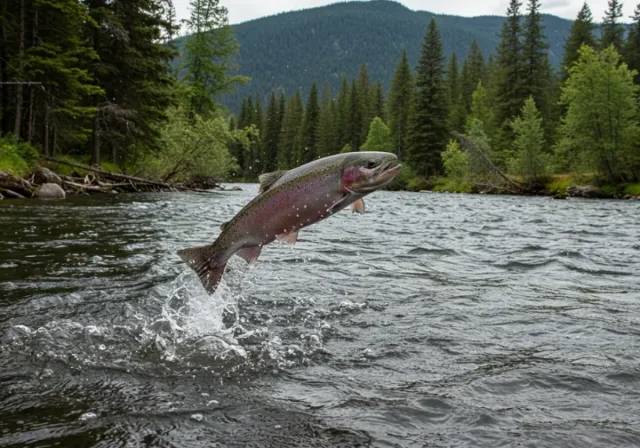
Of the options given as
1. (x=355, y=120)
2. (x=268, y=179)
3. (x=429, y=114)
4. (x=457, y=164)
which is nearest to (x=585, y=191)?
(x=457, y=164)

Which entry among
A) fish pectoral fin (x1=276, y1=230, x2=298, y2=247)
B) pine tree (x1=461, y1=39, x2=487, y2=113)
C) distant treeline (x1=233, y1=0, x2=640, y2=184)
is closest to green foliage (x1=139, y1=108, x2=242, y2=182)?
distant treeline (x1=233, y1=0, x2=640, y2=184)

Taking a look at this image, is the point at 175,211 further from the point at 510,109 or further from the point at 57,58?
the point at 510,109

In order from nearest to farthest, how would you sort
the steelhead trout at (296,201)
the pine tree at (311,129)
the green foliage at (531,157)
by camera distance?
the steelhead trout at (296,201)
the green foliage at (531,157)
the pine tree at (311,129)

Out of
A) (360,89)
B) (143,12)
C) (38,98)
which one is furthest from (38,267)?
(360,89)

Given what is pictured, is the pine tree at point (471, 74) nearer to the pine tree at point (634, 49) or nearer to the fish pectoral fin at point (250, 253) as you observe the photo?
the pine tree at point (634, 49)

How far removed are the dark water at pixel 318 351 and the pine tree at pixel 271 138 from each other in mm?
101202

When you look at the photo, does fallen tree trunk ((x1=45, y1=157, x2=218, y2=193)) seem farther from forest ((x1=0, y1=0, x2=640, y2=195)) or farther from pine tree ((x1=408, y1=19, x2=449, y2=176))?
pine tree ((x1=408, y1=19, x2=449, y2=176))

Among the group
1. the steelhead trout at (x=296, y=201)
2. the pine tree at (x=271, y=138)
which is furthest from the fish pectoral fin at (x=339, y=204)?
the pine tree at (x=271, y=138)

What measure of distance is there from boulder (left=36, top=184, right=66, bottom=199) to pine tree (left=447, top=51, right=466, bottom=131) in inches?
2036

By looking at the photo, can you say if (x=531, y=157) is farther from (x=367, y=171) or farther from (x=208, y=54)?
(x=367, y=171)

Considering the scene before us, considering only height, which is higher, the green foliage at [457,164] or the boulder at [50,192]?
the green foliage at [457,164]

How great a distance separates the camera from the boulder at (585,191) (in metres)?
35.5

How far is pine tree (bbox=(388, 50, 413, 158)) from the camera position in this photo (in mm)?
71938

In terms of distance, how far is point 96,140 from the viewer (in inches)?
1139
